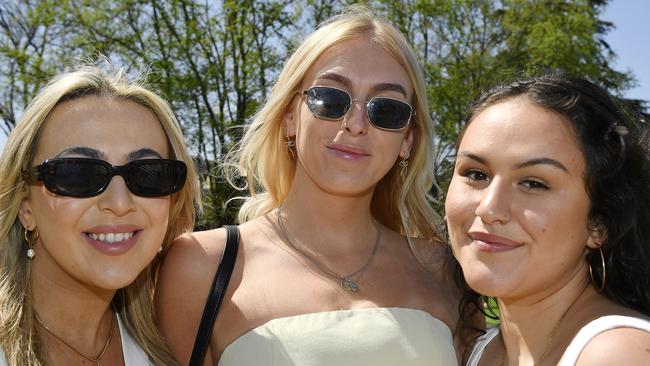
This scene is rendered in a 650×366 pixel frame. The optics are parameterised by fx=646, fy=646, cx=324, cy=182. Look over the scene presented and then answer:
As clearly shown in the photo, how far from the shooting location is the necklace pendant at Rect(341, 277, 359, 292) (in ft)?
11.3

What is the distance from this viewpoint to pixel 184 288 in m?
3.20

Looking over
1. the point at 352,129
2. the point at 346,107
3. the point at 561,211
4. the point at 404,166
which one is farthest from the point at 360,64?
the point at 561,211

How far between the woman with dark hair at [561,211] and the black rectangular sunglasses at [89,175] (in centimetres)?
142

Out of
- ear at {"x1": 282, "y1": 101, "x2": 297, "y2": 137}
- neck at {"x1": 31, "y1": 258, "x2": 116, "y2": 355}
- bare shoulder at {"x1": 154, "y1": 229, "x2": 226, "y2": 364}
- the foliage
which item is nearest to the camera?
neck at {"x1": 31, "y1": 258, "x2": 116, "y2": 355}

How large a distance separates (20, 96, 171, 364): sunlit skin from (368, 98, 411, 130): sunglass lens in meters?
1.13

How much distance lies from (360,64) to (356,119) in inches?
13.2

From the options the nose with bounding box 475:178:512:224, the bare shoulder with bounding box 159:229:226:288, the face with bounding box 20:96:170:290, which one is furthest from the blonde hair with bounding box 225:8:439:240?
the nose with bounding box 475:178:512:224

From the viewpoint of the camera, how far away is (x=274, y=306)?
324cm

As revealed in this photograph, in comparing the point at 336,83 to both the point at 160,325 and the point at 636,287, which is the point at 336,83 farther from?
the point at 636,287

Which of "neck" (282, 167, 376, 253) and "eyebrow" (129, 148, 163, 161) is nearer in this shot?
"eyebrow" (129, 148, 163, 161)

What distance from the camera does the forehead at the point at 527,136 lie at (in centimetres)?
257

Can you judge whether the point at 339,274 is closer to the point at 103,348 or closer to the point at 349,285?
the point at 349,285

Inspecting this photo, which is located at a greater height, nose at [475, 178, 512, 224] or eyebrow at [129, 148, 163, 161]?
eyebrow at [129, 148, 163, 161]

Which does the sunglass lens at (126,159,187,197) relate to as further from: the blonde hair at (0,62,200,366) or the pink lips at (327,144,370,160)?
the pink lips at (327,144,370,160)
